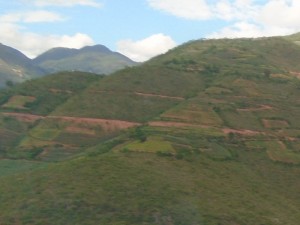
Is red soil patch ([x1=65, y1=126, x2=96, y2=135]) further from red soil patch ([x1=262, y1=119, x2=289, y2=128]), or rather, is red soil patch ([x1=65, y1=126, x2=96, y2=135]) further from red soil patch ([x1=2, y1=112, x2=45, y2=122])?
red soil patch ([x1=262, y1=119, x2=289, y2=128])

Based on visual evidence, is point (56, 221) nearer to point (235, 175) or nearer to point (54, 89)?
point (235, 175)

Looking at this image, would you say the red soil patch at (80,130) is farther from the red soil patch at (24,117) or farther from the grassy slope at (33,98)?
the red soil patch at (24,117)

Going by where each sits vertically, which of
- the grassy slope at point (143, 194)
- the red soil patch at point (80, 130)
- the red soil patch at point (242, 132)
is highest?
the red soil patch at point (242, 132)

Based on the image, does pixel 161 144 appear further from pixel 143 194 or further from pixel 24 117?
pixel 24 117

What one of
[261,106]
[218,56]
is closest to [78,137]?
[261,106]

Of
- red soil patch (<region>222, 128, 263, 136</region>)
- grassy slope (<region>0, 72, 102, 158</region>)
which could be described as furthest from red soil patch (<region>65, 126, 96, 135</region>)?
red soil patch (<region>222, 128, 263, 136</region>)

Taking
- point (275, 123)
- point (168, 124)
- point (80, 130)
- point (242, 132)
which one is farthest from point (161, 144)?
point (80, 130)

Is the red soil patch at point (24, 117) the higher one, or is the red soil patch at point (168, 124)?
the red soil patch at point (168, 124)

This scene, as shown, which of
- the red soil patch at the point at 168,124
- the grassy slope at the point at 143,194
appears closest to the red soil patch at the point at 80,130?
the red soil patch at the point at 168,124
